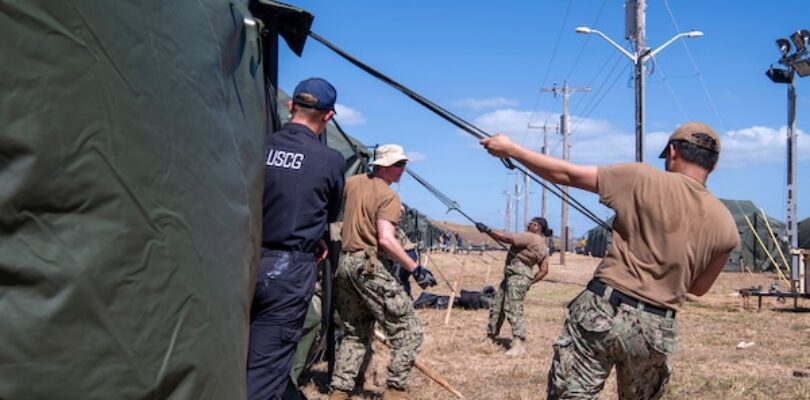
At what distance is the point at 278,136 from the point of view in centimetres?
348

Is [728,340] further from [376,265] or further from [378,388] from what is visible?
[376,265]

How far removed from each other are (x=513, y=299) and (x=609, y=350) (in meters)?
5.79

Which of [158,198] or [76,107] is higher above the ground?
[76,107]

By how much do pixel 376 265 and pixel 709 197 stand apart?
103 inches

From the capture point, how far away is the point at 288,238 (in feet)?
10.8

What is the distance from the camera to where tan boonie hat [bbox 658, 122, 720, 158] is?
12.0 feet

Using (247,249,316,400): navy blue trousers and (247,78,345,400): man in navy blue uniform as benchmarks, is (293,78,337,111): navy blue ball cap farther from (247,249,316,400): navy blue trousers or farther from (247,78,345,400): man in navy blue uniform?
(247,249,316,400): navy blue trousers

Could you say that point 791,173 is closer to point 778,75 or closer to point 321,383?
point 778,75

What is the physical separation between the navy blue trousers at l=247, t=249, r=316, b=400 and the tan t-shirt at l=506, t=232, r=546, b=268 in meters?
6.49

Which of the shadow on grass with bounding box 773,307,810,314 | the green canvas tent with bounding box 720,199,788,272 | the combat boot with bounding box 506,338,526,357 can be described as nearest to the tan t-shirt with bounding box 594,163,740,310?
the combat boot with bounding box 506,338,526,357

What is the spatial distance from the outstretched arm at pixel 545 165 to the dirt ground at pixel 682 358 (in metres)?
3.24

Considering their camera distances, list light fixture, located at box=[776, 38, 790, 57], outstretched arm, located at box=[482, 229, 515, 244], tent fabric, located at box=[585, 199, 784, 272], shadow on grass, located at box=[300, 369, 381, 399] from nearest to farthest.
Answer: shadow on grass, located at box=[300, 369, 381, 399] → outstretched arm, located at box=[482, 229, 515, 244] → light fixture, located at box=[776, 38, 790, 57] → tent fabric, located at box=[585, 199, 784, 272]

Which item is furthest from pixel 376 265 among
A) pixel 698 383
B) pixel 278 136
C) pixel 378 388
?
pixel 698 383

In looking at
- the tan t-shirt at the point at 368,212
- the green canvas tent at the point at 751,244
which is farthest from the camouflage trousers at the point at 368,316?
the green canvas tent at the point at 751,244
